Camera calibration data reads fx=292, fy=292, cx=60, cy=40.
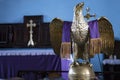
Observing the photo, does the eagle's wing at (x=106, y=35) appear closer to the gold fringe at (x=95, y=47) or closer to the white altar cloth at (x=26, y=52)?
the gold fringe at (x=95, y=47)

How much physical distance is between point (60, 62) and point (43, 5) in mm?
1293

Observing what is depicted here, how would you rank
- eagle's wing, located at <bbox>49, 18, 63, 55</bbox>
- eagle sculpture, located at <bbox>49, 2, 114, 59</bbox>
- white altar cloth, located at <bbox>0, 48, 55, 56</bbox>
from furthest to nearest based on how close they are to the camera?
white altar cloth, located at <bbox>0, 48, 55, 56</bbox> → eagle's wing, located at <bbox>49, 18, 63, 55</bbox> → eagle sculpture, located at <bbox>49, 2, 114, 59</bbox>

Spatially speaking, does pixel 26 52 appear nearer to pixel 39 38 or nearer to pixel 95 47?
pixel 39 38

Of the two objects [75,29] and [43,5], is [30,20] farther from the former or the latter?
[75,29]

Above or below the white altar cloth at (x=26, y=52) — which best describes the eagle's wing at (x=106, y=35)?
above

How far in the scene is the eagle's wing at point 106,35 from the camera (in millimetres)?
3641

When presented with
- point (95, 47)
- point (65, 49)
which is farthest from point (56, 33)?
point (95, 47)

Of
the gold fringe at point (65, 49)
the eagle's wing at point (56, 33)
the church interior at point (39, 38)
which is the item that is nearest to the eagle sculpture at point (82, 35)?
the eagle's wing at point (56, 33)

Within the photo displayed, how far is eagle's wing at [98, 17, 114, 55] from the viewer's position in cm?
364

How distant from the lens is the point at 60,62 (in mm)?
5367

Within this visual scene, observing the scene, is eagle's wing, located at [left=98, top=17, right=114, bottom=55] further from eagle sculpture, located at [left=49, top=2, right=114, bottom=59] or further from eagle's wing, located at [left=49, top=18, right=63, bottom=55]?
eagle's wing, located at [left=49, top=18, right=63, bottom=55]

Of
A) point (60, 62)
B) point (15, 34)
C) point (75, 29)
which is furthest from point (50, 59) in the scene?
point (75, 29)

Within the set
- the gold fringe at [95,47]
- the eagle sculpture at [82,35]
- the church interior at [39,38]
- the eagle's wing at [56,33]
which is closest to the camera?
the eagle sculpture at [82,35]

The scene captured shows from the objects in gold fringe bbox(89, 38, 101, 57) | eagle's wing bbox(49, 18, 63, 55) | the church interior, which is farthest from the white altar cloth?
gold fringe bbox(89, 38, 101, 57)
